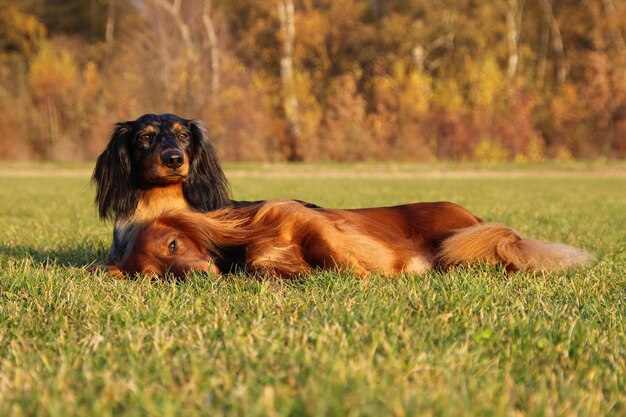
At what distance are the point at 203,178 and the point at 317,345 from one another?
275 cm

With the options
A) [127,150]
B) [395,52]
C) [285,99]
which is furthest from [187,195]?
[395,52]

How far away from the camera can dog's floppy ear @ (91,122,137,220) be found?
4.50m

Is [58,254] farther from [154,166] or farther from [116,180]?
[154,166]

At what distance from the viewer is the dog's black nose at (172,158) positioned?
4352mm

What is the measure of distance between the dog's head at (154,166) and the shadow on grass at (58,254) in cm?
39

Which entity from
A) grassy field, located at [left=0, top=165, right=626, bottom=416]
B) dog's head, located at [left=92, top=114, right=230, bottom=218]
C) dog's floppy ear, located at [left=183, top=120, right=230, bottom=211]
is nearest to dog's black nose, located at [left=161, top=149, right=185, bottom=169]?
dog's head, located at [left=92, top=114, right=230, bottom=218]

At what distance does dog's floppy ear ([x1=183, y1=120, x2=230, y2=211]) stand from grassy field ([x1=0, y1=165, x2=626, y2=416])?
3.40 feet

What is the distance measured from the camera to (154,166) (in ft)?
14.4

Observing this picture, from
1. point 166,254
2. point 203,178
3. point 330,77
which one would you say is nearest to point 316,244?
point 166,254

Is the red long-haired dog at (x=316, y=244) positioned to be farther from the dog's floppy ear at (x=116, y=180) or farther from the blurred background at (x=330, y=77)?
the blurred background at (x=330, y=77)

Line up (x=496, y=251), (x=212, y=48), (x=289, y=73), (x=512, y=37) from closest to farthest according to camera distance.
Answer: (x=496, y=251)
(x=212, y=48)
(x=289, y=73)
(x=512, y=37)

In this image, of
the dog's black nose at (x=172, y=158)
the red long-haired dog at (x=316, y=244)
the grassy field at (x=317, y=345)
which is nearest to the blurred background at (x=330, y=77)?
the dog's black nose at (x=172, y=158)

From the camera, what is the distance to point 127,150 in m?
4.61

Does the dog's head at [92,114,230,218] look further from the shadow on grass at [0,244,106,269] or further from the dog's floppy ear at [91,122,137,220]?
the shadow on grass at [0,244,106,269]
